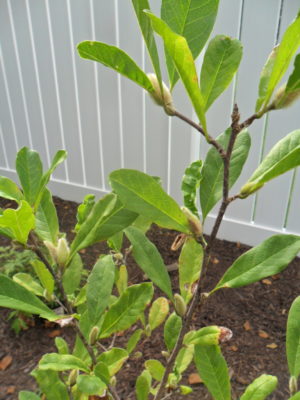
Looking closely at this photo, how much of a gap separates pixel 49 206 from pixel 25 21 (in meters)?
2.18

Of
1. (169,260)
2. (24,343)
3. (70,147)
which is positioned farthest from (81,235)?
(70,147)

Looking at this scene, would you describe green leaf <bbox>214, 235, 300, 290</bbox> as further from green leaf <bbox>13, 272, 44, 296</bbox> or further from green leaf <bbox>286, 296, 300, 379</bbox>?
green leaf <bbox>13, 272, 44, 296</bbox>

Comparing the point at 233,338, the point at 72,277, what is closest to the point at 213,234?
the point at 72,277

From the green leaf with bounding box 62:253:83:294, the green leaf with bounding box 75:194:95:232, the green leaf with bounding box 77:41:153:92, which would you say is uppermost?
the green leaf with bounding box 77:41:153:92

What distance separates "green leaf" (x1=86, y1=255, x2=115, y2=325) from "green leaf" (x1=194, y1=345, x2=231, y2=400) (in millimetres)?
175

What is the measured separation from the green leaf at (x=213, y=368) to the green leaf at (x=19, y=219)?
1.15ft

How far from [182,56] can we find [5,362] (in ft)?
4.88

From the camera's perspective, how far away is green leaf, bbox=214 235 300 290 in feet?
1.74

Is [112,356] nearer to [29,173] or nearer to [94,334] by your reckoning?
[94,334]

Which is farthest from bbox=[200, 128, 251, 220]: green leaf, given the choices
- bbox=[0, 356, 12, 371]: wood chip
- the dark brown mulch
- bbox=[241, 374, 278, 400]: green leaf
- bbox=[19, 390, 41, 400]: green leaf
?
bbox=[0, 356, 12, 371]: wood chip

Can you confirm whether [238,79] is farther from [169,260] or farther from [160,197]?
[160,197]

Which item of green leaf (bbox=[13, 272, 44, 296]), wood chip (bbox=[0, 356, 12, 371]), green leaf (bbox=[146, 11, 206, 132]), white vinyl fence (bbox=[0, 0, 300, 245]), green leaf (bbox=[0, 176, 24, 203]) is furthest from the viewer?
white vinyl fence (bbox=[0, 0, 300, 245])

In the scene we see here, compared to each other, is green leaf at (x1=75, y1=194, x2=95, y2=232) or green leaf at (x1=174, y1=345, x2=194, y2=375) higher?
green leaf at (x1=75, y1=194, x2=95, y2=232)

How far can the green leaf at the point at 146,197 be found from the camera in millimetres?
444
